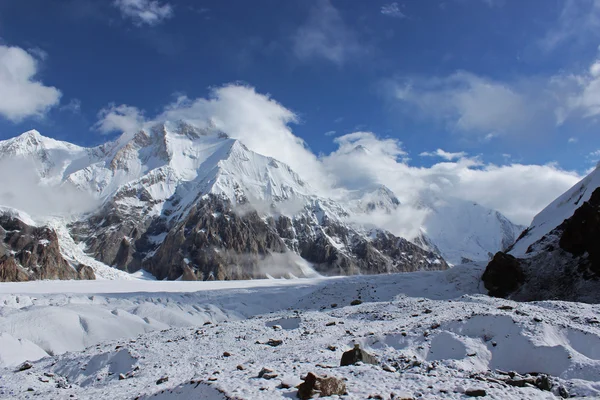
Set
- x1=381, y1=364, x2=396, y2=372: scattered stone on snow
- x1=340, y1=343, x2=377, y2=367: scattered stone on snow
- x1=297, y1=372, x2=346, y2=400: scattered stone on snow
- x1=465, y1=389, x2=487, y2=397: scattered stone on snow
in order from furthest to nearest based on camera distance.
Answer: x1=340, y1=343, x2=377, y2=367: scattered stone on snow → x1=381, y1=364, x2=396, y2=372: scattered stone on snow → x1=297, y1=372, x2=346, y2=400: scattered stone on snow → x1=465, y1=389, x2=487, y2=397: scattered stone on snow

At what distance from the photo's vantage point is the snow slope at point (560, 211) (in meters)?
42.1

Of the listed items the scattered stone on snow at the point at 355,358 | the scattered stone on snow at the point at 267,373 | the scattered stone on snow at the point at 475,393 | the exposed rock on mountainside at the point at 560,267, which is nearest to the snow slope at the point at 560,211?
the exposed rock on mountainside at the point at 560,267

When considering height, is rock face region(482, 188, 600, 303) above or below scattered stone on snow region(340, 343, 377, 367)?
above

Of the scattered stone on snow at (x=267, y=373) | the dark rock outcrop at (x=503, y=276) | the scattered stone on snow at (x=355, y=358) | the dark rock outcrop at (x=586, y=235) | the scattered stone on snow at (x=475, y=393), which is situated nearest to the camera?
the scattered stone on snow at (x=475, y=393)

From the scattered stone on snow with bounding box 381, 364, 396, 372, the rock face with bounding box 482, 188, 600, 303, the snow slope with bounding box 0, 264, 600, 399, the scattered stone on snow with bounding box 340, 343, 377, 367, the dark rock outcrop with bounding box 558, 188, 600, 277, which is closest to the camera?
the snow slope with bounding box 0, 264, 600, 399

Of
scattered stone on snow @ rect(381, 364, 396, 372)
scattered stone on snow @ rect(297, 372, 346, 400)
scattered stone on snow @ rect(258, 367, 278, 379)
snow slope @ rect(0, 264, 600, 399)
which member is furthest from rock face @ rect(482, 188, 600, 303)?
scattered stone on snow @ rect(297, 372, 346, 400)

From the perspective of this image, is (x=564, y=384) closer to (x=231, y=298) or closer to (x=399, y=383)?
(x=399, y=383)

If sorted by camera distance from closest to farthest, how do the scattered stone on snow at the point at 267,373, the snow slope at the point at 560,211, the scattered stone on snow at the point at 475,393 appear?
the scattered stone on snow at the point at 475,393 → the scattered stone on snow at the point at 267,373 → the snow slope at the point at 560,211

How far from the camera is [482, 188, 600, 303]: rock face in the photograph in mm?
30366

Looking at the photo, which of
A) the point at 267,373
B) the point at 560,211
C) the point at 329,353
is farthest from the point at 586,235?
the point at 267,373

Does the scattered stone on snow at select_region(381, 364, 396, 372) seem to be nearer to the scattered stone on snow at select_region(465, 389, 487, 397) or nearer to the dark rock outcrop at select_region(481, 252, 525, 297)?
the scattered stone on snow at select_region(465, 389, 487, 397)

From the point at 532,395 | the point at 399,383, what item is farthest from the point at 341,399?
the point at 532,395

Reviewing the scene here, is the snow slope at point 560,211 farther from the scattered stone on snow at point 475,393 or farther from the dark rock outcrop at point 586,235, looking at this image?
the scattered stone on snow at point 475,393

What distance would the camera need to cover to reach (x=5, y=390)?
14930mm
